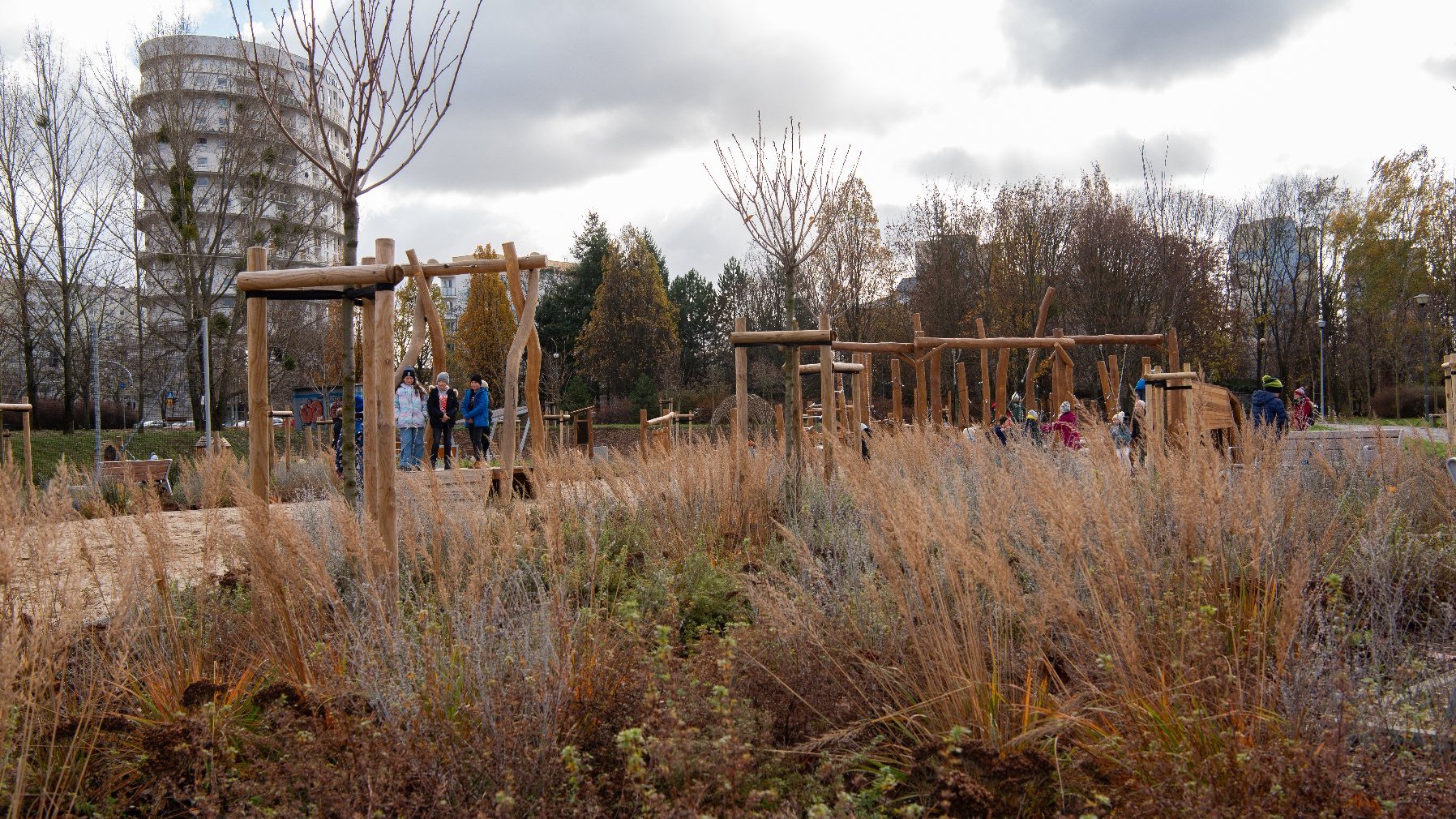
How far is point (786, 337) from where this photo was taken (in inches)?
267

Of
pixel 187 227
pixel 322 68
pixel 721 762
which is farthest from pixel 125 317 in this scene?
pixel 721 762

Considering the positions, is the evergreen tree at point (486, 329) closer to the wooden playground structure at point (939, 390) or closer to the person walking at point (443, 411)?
the wooden playground structure at point (939, 390)

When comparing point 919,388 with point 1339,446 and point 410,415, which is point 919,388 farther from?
point 410,415

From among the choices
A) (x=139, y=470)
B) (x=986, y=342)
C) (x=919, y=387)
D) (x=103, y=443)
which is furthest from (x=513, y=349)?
(x=103, y=443)

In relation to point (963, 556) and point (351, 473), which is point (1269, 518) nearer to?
point (963, 556)

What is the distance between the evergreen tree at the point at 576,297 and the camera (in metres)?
38.2

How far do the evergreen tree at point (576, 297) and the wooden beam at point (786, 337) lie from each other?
3184 centimetres

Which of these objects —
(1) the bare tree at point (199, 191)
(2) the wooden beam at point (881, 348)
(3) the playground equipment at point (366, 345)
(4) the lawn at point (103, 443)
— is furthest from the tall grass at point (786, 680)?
(1) the bare tree at point (199, 191)

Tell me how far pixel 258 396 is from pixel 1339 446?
7.30 metres

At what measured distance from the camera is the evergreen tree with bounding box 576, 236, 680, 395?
36.2 m

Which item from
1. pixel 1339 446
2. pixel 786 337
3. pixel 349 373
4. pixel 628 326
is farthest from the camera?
pixel 628 326

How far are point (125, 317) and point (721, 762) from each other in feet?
106

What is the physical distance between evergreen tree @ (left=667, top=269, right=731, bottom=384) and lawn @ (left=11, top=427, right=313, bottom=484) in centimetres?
1973

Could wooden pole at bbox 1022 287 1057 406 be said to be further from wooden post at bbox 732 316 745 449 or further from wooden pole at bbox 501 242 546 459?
wooden pole at bbox 501 242 546 459
